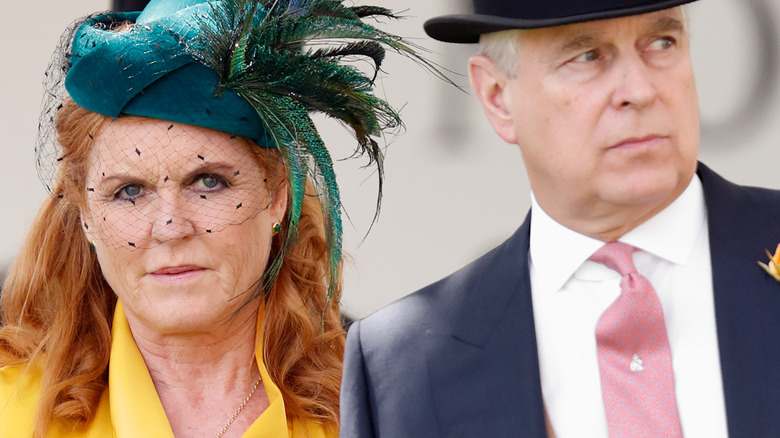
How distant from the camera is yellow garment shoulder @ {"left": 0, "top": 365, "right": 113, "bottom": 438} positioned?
119 inches

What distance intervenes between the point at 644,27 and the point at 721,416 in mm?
700

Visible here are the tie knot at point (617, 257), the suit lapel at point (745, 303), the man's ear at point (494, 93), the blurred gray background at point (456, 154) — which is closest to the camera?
the suit lapel at point (745, 303)

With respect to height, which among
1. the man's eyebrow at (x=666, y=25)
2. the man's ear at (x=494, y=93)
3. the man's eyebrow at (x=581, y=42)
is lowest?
the man's ear at (x=494, y=93)

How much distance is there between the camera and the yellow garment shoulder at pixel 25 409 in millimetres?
3031

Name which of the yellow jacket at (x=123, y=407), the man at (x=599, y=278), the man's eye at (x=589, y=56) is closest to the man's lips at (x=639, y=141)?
the man at (x=599, y=278)

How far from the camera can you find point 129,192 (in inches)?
118

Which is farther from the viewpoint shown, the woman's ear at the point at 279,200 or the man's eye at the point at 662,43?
the woman's ear at the point at 279,200

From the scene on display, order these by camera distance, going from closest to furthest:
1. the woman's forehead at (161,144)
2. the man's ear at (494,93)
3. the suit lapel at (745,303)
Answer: the suit lapel at (745,303)
the man's ear at (494,93)
the woman's forehead at (161,144)

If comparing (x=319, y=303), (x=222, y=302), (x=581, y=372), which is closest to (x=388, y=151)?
(x=319, y=303)

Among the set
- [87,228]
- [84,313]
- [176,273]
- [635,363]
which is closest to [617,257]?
[635,363]

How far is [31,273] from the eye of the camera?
3312 millimetres

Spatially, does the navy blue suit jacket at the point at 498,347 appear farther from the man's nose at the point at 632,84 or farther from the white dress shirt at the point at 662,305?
the man's nose at the point at 632,84

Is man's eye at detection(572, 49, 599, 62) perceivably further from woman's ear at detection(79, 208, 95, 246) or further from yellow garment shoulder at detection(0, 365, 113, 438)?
yellow garment shoulder at detection(0, 365, 113, 438)

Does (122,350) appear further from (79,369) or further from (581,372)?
(581,372)
